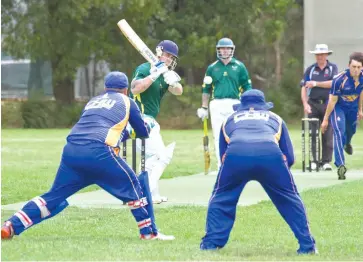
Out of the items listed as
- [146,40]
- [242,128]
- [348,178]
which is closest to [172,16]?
[146,40]

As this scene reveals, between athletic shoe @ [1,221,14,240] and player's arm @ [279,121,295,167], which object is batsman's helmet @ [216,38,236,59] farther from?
player's arm @ [279,121,295,167]

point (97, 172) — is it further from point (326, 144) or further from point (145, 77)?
point (326, 144)

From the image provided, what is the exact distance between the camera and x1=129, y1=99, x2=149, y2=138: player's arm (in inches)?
456

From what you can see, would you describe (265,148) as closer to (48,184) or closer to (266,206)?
(266,206)

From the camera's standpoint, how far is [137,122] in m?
11.7

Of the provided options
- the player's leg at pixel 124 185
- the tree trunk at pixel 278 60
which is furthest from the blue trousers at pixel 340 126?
the tree trunk at pixel 278 60

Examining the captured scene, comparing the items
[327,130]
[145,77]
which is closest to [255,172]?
[145,77]

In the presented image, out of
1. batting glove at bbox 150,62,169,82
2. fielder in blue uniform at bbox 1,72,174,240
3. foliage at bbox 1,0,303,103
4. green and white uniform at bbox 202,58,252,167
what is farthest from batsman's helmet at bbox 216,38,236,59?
foliage at bbox 1,0,303,103

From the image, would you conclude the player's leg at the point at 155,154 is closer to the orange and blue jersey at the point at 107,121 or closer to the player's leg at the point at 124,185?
the orange and blue jersey at the point at 107,121

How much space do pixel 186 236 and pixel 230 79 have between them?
25.0 feet

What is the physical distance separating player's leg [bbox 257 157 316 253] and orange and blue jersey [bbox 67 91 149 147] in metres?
1.64

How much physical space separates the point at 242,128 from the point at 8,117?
35043 mm

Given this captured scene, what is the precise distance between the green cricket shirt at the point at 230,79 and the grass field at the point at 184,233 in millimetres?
2430

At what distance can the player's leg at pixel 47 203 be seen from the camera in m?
11.3
